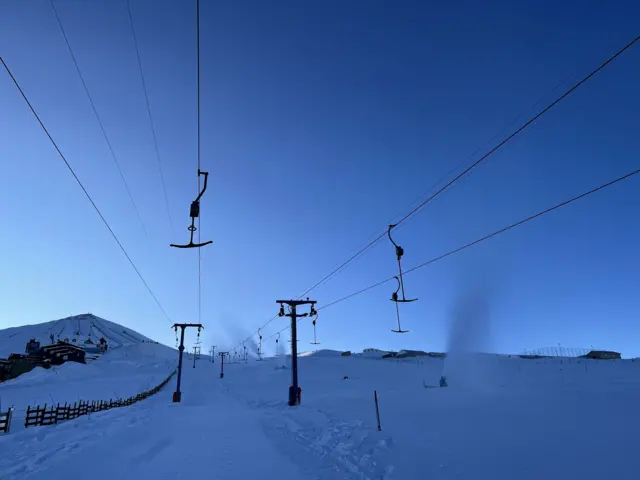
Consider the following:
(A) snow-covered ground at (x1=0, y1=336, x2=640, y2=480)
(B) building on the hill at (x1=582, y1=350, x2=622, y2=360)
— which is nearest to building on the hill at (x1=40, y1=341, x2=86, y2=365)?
(A) snow-covered ground at (x1=0, y1=336, x2=640, y2=480)

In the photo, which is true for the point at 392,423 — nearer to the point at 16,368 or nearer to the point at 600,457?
the point at 600,457

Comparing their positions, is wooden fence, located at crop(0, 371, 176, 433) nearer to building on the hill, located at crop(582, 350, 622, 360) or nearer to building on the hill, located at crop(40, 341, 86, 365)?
building on the hill, located at crop(40, 341, 86, 365)

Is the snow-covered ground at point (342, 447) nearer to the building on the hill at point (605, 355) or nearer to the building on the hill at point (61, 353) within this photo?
the building on the hill at point (61, 353)

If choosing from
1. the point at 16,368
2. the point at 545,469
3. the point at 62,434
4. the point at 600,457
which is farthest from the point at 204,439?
the point at 16,368

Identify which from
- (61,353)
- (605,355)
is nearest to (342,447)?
(61,353)

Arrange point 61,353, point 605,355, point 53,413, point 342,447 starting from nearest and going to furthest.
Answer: point 342,447, point 53,413, point 61,353, point 605,355

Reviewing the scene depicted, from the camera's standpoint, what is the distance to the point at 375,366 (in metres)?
112

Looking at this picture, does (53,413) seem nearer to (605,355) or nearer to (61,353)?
(61,353)

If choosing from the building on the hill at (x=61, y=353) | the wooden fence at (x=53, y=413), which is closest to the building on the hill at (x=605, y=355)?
the wooden fence at (x=53, y=413)

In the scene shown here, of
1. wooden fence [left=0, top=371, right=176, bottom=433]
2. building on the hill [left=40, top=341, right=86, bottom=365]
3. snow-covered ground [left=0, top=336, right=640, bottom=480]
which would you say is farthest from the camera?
building on the hill [left=40, top=341, right=86, bottom=365]

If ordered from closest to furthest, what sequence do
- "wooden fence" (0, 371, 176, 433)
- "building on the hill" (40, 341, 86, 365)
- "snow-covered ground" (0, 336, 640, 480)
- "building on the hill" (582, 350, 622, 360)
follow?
1. "snow-covered ground" (0, 336, 640, 480)
2. "wooden fence" (0, 371, 176, 433)
3. "building on the hill" (40, 341, 86, 365)
4. "building on the hill" (582, 350, 622, 360)

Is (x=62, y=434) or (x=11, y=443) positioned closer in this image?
(x=11, y=443)

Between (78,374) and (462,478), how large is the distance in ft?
370

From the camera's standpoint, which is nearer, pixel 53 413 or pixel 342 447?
pixel 342 447
